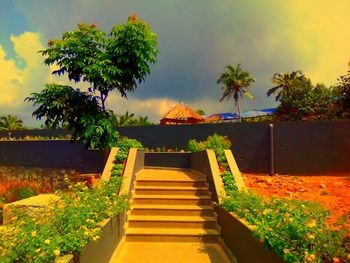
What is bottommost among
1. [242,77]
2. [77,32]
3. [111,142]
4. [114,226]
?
[114,226]

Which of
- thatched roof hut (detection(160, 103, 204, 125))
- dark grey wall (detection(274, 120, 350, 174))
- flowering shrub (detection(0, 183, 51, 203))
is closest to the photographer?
dark grey wall (detection(274, 120, 350, 174))

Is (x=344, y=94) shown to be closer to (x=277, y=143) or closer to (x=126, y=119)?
(x=277, y=143)

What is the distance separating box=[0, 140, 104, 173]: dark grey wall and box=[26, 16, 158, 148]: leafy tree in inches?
155

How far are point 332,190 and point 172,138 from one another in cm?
748

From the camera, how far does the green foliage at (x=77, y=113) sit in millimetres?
10398

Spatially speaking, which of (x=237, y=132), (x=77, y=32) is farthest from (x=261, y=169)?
(x=77, y=32)

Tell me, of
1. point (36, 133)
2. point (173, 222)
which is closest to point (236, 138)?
point (173, 222)

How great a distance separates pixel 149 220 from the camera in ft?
22.2

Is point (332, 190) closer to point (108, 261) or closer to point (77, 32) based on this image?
point (108, 261)

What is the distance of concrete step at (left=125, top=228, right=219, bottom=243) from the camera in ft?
20.7

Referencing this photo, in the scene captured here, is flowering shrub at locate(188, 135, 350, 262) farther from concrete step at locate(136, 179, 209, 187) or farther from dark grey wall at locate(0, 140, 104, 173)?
dark grey wall at locate(0, 140, 104, 173)

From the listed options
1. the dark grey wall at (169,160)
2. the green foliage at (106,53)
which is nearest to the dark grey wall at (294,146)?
the dark grey wall at (169,160)

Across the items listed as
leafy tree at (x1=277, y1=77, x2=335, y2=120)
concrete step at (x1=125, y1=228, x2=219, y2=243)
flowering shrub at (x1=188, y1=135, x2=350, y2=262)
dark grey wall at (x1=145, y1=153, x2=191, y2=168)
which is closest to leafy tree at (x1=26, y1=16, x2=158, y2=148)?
dark grey wall at (x1=145, y1=153, x2=191, y2=168)

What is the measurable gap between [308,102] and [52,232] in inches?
787
